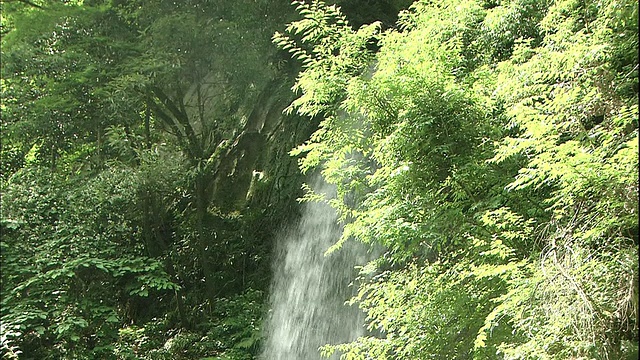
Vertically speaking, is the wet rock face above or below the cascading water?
above

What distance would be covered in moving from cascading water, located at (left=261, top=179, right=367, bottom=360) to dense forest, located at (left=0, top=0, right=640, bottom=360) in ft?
0.80

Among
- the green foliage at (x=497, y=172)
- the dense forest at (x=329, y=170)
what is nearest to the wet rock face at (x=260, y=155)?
the dense forest at (x=329, y=170)

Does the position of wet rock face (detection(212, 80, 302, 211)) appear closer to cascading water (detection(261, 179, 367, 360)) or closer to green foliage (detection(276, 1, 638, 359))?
cascading water (detection(261, 179, 367, 360))

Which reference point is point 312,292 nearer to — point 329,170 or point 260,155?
point 329,170

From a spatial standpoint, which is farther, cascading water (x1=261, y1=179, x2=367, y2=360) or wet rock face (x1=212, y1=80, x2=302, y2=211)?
wet rock face (x1=212, y1=80, x2=302, y2=211)

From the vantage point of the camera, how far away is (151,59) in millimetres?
6988

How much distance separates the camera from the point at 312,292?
5828mm

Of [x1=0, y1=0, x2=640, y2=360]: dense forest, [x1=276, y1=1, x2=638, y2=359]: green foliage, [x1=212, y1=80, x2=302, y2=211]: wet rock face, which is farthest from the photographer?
[x1=212, y1=80, x2=302, y2=211]: wet rock face

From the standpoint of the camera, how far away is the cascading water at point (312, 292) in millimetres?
5418

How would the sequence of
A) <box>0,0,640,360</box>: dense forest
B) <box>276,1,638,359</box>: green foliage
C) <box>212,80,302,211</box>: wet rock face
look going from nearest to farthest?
<box>276,1,638,359</box>: green foliage
<box>0,0,640,360</box>: dense forest
<box>212,80,302,211</box>: wet rock face

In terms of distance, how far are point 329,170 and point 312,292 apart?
2.32 meters

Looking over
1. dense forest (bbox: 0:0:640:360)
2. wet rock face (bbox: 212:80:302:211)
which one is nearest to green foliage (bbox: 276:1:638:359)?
dense forest (bbox: 0:0:640:360)

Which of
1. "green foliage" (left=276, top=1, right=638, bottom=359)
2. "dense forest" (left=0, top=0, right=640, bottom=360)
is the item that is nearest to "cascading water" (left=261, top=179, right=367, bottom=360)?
"dense forest" (left=0, top=0, right=640, bottom=360)

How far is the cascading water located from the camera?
17.8 feet
